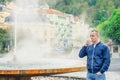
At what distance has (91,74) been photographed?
8195mm

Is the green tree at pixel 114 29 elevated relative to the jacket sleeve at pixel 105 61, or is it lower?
lower

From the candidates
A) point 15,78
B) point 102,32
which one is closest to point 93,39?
point 15,78

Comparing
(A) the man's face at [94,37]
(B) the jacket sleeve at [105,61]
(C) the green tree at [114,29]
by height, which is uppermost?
(A) the man's face at [94,37]

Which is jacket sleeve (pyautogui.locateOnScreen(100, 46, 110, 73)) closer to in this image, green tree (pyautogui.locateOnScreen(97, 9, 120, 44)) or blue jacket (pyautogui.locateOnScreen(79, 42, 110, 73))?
blue jacket (pyautogui.locateOnScreen(79, 42, 110, 73))

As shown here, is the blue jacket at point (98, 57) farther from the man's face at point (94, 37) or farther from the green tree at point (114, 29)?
the green tree at point (114, 29)

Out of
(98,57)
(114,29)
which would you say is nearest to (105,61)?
(98,57)

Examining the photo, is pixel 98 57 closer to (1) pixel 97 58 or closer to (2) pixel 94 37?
(1) pixel 97 58

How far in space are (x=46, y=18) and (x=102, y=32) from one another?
70.1 ft

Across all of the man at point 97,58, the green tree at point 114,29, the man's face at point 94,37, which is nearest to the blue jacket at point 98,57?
the man at point 97,58

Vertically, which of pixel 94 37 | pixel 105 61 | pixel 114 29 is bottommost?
pixel 114 29

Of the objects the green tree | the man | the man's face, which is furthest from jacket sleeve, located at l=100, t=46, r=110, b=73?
the green tree

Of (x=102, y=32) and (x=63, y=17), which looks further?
(x=63, y=17)

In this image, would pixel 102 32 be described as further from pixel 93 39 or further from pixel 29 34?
pixel 93 39

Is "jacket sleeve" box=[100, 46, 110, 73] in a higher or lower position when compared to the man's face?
lower
